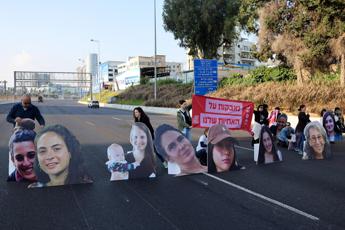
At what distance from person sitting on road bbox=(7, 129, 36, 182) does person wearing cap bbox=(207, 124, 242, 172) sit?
3.76 metres

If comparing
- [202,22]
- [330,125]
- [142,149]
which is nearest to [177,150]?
[142,149]

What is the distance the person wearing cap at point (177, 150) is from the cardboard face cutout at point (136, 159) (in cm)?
25

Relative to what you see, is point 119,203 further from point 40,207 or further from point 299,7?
point 299,7

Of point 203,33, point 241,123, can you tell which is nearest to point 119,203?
point 241,123

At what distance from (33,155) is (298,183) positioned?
5.22m

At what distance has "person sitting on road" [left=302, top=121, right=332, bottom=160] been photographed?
11.2 meters

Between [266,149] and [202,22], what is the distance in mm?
39818

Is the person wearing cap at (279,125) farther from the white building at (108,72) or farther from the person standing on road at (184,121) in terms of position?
the white building at (108,72)

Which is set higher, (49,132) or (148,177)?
(49,132)

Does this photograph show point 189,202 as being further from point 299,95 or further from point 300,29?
point 300,29

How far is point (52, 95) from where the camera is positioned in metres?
167

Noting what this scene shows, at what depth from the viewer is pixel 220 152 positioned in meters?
9.44

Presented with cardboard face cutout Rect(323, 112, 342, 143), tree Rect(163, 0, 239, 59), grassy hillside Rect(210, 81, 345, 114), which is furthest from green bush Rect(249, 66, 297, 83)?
cardboard face cutout Rect(323, 112, 342, 143)

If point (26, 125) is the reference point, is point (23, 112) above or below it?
above
